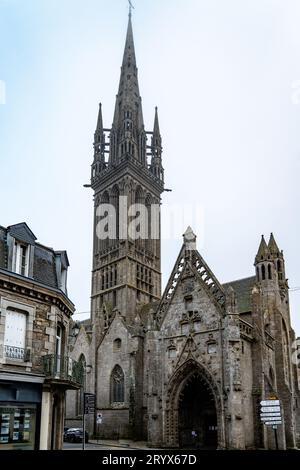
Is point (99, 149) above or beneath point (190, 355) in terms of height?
above

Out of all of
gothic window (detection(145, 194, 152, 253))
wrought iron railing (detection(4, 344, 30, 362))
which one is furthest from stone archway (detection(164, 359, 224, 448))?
gothic window (detection(145, 194, 152, 253))

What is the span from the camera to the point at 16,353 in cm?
1723

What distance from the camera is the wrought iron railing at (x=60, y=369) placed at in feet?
58.9

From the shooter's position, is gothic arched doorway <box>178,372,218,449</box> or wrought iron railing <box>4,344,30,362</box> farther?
gothic arched doorway <box>178,372,218,449</box>

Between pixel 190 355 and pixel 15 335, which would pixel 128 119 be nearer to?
pixel 190 355

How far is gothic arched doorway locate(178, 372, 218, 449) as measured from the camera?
34344mm

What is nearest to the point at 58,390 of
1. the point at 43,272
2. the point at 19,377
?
the point at 19,377

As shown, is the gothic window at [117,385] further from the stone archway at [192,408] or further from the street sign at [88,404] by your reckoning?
the street sign at [88,404]

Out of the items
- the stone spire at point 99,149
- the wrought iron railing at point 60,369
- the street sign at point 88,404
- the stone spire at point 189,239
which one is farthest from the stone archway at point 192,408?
the stone spire at point 99,149

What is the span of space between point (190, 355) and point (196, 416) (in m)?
5.41

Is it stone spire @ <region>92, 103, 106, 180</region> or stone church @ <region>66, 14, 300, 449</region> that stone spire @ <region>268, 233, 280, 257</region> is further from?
stone spire @ <region>92, 103, 106, 180</region>

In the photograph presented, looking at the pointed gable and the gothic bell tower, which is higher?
the gothic bell tower

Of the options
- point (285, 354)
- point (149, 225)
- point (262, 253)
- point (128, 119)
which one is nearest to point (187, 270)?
point (262, 253)

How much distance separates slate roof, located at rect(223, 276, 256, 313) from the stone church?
119mm
